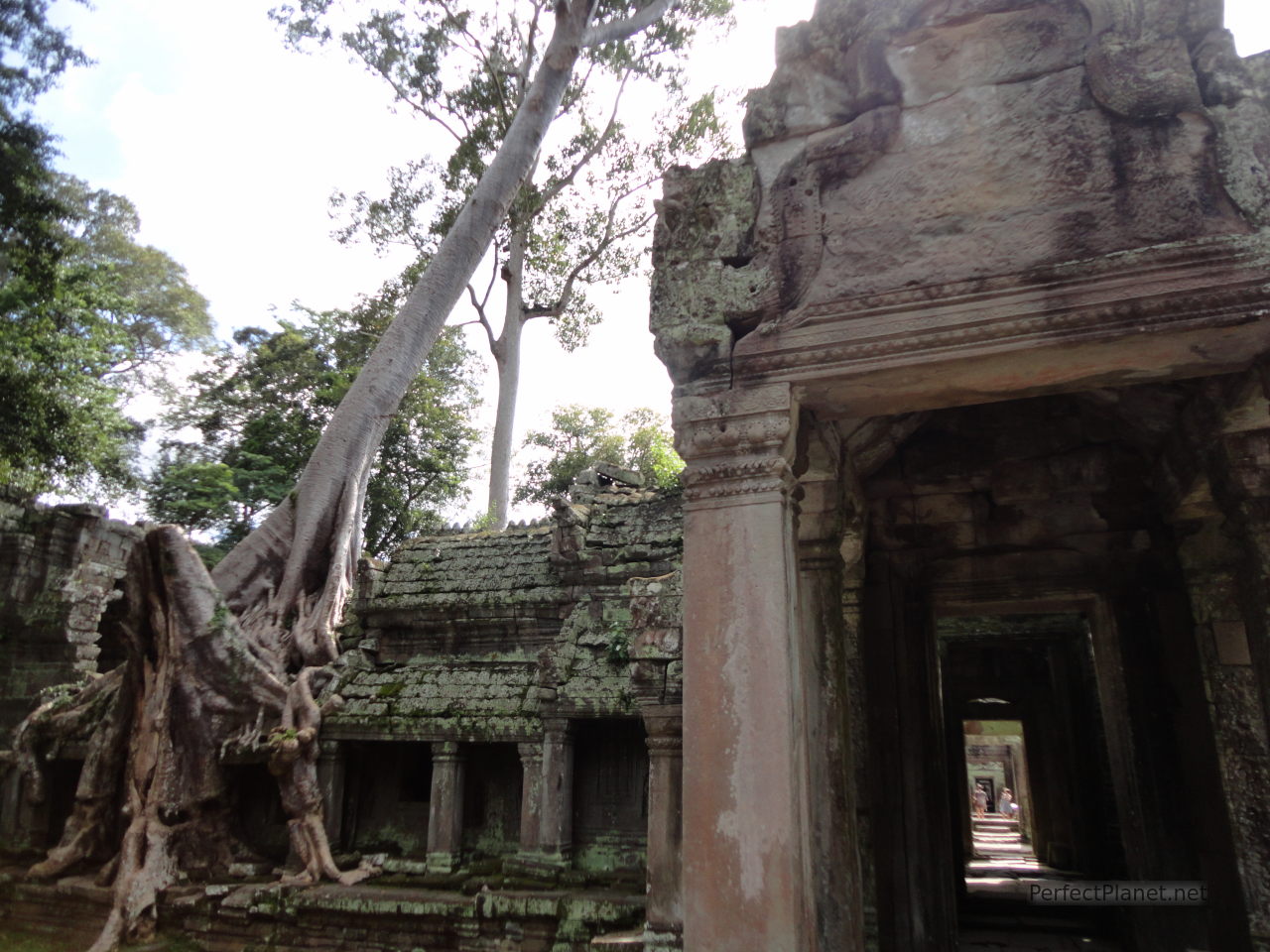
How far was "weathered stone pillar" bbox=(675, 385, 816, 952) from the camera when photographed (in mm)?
2631

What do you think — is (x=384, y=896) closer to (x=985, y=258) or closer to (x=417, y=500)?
(x=985, y=258)

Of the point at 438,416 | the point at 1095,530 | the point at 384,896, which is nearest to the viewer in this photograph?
the point at 1095,530

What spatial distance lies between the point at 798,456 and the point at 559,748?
593cm

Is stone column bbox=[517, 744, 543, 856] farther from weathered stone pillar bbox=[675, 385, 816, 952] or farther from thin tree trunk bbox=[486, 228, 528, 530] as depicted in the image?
thin tree trunk bbox=[486, 228, 528, 530]

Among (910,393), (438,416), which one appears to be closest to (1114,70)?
(910,393)

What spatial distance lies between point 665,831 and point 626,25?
15348mm

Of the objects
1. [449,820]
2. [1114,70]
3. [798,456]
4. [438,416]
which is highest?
[438,416]

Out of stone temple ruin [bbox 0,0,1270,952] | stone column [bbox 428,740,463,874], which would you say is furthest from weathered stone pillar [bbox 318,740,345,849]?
stone temple ruin [bbox 0,0,1270,952]

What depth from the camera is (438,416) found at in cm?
2323

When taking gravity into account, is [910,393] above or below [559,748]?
above

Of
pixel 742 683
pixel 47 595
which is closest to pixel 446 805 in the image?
pixel 742 683

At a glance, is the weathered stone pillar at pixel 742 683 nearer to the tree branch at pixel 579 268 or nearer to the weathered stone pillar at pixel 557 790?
the weathered stone pillar at pixel 557 790

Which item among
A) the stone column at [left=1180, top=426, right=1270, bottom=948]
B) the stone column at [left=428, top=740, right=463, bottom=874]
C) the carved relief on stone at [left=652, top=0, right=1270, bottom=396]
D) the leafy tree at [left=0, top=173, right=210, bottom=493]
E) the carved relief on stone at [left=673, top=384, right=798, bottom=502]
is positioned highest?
the leafy tree at [left=0, top=173, right=210, bottom=493]

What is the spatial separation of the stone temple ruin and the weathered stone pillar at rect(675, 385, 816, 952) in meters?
0.01
